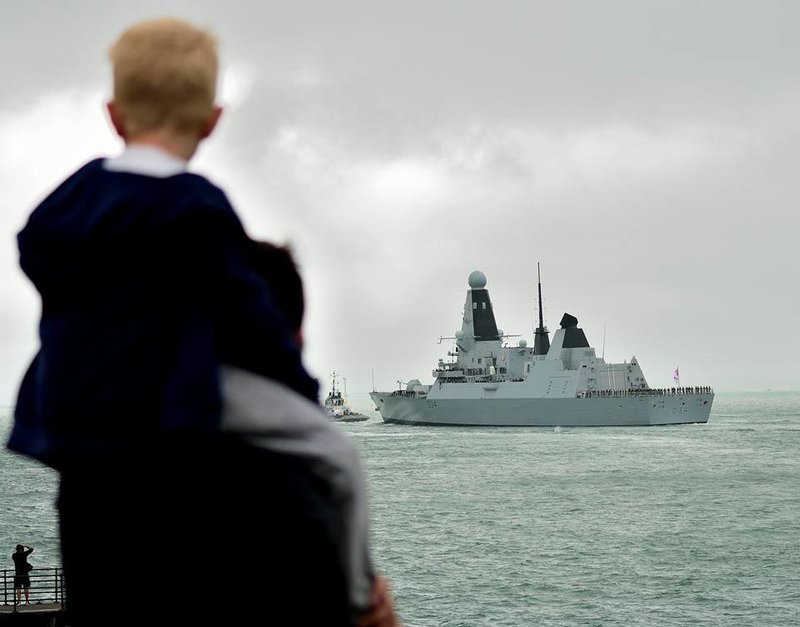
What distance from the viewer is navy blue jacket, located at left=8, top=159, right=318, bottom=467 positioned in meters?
1.25

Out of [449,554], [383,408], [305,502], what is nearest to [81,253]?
[305,502]

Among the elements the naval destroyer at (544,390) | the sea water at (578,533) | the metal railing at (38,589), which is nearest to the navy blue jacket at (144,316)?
the metal railing at (38,589)

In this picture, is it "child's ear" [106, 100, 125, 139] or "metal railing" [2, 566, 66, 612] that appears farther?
"metal railing" [2, 566, 66, 612]

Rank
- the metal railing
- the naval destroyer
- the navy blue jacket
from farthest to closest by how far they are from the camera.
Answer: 1. the naval destroyer
2. the metal railing
3. the navy blue jacket

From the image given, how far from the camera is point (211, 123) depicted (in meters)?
1.42

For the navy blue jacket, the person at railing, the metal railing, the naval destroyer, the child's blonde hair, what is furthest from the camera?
the naval destroyer

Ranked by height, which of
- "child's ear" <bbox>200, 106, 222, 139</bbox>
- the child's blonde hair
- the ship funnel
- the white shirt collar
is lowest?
the white shirt collar

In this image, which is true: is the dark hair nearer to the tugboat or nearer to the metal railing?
the metal railing

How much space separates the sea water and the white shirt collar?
20.1 meters

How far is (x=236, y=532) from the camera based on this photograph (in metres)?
1.29

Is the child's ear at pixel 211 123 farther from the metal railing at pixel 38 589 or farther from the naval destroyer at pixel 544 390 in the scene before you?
the naval destroyer at pixel 544 390

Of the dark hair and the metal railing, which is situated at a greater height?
the dark hair

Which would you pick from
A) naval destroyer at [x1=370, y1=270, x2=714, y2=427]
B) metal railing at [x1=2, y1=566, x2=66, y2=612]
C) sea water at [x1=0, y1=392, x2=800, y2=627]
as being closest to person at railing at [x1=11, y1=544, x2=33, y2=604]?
metal railing at [x1=2, y1=566, x2=66, y2=612]

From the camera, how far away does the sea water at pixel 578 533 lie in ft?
74.1
